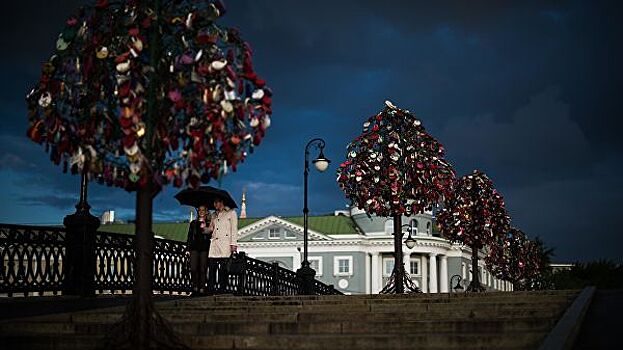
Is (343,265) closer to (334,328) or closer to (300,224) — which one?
(300,224)

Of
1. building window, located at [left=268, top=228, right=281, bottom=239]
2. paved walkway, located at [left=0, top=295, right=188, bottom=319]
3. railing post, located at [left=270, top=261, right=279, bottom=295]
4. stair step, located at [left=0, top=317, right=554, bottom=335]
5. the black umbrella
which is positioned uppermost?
building window, located at [left=268, top=228, right=281, bottom=239]

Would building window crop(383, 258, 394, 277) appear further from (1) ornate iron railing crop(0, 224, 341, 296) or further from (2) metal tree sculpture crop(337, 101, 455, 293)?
(2) metal tree sculpture crop(337, 101, 455, 293)

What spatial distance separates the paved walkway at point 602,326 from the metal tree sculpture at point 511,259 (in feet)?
78.0

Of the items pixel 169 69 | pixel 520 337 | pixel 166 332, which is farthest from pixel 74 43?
pixel 520 337

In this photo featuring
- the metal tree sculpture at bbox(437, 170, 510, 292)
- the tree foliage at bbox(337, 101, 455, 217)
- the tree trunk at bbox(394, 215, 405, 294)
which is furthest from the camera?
the metal tree sculpture at bbox(437, 170, 510, 292)

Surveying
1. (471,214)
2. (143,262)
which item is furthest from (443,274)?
(143,262)

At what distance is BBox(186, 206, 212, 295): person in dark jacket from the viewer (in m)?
16.5

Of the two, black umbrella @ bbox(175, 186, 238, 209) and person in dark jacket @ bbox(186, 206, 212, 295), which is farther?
→ black umbrella @ bbox(175, 186, 238, 209)

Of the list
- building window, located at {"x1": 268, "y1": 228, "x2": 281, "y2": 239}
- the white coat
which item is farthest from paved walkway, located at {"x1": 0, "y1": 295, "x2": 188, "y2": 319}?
building window, located at {"x1": 268, "y1": 228, "x2": 281, "y2": 239}

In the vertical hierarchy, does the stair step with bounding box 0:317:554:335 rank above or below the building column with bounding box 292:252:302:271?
below

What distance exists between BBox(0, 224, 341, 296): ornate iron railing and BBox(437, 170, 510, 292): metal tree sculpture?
8.09 m

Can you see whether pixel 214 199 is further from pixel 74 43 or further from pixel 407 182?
pixel 74 43

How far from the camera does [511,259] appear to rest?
1692 inches

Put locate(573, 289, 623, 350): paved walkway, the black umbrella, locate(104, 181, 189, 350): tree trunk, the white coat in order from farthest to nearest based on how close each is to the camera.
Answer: the black umbrella, the white coat, locate(573, 289, 623, 350): paved walkway, locate(104, 181, 189, 350): tree trunk
